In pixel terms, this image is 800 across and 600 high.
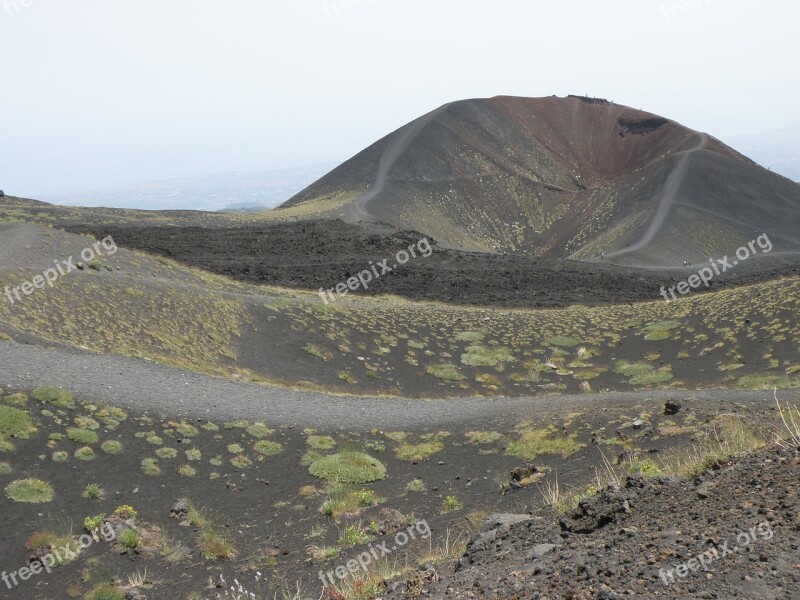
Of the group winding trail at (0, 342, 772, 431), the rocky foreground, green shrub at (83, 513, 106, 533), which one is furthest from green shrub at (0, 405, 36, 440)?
the rocky foreground

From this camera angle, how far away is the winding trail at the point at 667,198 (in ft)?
268

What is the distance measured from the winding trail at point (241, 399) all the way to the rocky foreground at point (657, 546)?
41.3ft

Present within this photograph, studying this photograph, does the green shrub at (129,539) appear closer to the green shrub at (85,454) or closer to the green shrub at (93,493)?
the green shrub at (93,493)

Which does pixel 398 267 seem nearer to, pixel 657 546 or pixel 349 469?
pixel 349 469

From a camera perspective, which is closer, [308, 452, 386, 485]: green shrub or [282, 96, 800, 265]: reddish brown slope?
[308, 452, 386, 485]: green shrub

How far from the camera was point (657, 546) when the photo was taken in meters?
7.30

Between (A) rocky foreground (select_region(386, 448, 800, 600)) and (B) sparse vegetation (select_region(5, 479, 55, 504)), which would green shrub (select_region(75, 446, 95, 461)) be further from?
(A) rocky foreground (select_region(386, 448, 800, 600))

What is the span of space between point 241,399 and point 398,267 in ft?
135

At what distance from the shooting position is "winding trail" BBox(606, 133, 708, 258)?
81812 millimetres

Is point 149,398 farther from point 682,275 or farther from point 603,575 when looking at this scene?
point 682,275

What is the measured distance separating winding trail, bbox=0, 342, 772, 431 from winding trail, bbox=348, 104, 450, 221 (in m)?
61.9

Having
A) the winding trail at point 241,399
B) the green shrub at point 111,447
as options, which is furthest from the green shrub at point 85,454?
the winding trail at point 241,399

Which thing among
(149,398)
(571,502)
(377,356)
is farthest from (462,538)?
(377,356)

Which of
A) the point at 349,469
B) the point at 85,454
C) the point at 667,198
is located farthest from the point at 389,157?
the point at 85,454
